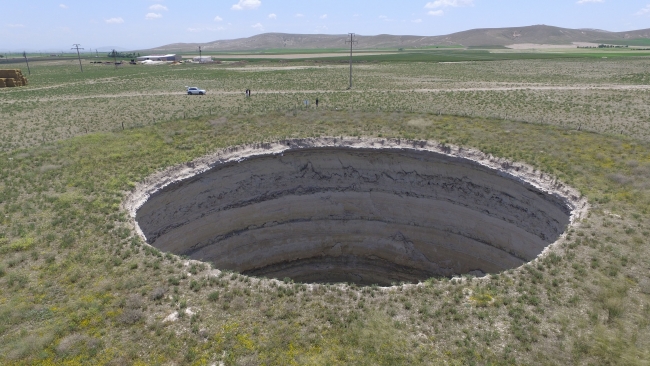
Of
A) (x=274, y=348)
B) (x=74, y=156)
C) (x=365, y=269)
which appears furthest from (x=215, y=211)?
A: (x=274, y=348)

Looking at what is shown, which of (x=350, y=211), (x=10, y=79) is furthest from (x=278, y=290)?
(x=10, y=79)

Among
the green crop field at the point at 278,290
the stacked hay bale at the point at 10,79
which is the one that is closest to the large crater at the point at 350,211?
the green crop field at the point at 278,290

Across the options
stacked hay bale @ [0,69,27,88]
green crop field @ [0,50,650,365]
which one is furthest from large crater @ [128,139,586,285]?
stacked hay bale @ [0,69,27,88]

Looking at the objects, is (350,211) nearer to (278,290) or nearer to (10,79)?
(278,290)

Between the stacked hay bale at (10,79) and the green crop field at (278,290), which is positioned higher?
the stacked hay bale at (10,79)

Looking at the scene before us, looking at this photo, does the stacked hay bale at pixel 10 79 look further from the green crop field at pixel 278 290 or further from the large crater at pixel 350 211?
the large crater at pixel 350 211

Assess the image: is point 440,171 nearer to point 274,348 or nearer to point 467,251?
point 467,251
